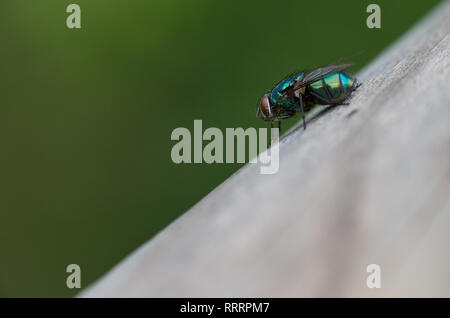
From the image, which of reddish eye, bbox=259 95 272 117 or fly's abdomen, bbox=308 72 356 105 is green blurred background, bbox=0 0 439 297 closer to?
reddish eye, bbox=259 95 272 117

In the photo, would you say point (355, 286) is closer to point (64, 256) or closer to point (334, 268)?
point (334, 268)

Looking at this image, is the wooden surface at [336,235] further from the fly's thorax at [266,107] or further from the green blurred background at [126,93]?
the green blurred background at [126,93]

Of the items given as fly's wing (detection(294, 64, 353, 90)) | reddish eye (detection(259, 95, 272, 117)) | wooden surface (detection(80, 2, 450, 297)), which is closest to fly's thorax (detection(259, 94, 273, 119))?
reddish eye (detection(259, 95, 272, 117))

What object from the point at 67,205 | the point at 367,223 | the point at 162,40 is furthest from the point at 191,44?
the point at 367,223

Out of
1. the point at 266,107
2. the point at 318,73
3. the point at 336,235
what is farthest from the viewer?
the point at 266,107

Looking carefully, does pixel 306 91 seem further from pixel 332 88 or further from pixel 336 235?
pixel 336 235

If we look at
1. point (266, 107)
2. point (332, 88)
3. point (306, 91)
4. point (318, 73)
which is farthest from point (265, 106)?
point (332, 88)
